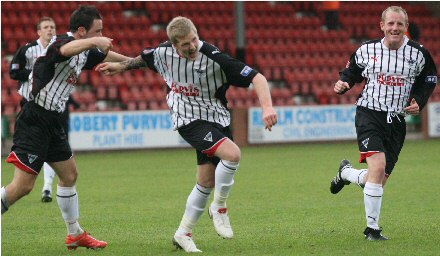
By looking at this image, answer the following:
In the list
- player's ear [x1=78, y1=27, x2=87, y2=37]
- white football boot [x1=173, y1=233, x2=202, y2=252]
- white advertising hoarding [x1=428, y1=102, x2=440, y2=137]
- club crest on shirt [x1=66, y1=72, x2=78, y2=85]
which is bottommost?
white advertising hoarding [x1=428, y1=102, x2=440, y2=137]

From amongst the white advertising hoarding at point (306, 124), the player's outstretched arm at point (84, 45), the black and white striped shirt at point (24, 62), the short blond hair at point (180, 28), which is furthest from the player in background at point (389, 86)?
the white advertising hoarding at point (306, 124)

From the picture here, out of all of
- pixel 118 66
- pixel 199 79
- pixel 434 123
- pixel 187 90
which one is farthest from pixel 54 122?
pixel 434 123

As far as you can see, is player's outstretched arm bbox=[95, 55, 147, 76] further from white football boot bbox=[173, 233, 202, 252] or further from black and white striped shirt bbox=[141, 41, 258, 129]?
white football boot bbox=[173, 233, 202, 252]

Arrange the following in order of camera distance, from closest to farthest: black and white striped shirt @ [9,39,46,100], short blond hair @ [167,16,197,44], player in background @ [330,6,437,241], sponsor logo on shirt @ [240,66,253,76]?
short blond hair @ [167,16,197,44] → sponsor logo on shirt @ [240,66,253,76] → player in background @ [330,6,437,241] → black and white striped shirt @ [9,39,46,100]

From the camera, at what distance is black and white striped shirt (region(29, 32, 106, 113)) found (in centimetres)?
714

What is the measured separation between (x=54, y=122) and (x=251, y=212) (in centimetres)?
346

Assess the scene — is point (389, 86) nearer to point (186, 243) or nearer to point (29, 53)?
point (186, 243)

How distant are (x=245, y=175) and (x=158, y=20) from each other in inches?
491

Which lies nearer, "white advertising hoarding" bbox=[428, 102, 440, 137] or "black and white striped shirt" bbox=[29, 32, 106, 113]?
"black and white striped shirt" bbox=[29, 32, 106, 113]

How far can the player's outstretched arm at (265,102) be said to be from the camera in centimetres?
660

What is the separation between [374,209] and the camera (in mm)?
7898

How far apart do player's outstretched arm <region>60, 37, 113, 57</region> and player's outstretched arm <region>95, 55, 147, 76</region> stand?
36 centimetres

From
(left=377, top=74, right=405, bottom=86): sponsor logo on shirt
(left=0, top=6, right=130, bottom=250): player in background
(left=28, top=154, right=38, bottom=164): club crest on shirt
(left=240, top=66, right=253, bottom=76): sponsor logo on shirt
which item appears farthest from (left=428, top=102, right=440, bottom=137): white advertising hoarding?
(left=28, top=154, right=38, bottom=164): club crest on shirt

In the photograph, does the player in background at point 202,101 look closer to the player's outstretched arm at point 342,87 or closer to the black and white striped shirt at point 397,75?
the player's outstretched arm at point 342,87
